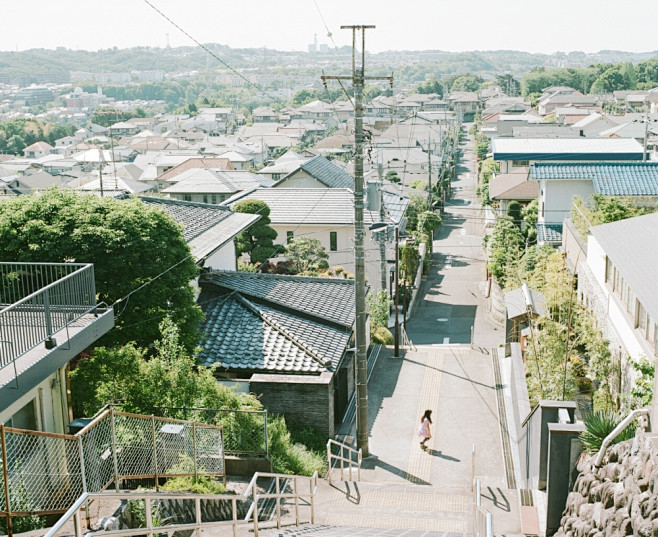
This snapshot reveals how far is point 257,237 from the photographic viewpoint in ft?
109

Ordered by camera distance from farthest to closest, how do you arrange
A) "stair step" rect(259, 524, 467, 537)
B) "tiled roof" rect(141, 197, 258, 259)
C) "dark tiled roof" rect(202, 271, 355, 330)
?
1. "tiled roof" rect(141, 197, 258, 259)
2. "dark tiled roof" rect(202, 271, 355, 330)
3. "stair step" rect(259, 524, 467, 537)

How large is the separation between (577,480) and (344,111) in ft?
480

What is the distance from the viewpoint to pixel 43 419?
10.6 m

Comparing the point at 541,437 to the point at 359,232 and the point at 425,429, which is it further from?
the point at 359,232

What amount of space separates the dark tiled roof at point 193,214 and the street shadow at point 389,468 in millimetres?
9550

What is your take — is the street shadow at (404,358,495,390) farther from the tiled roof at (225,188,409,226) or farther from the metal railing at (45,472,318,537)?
the tiled roof at (225,188,409,226)

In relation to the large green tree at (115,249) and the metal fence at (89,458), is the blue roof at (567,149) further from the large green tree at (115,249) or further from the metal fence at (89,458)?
the metal fence at (89,458)

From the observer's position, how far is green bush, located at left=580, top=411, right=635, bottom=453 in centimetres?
863

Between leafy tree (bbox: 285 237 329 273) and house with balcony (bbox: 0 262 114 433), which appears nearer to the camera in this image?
house with balcony (bbox: 0 262 114 433)

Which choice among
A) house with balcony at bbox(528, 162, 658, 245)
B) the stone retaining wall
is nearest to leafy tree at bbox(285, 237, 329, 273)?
house with balcony at bbox(528, 162, 658, 245)

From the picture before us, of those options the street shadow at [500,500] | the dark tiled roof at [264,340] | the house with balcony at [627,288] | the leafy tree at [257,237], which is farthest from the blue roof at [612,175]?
the street shadow at [500,500]

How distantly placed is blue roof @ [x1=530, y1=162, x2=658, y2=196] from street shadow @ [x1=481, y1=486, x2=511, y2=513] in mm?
16136

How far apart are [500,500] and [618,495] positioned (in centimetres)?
500

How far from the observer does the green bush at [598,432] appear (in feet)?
28.3
